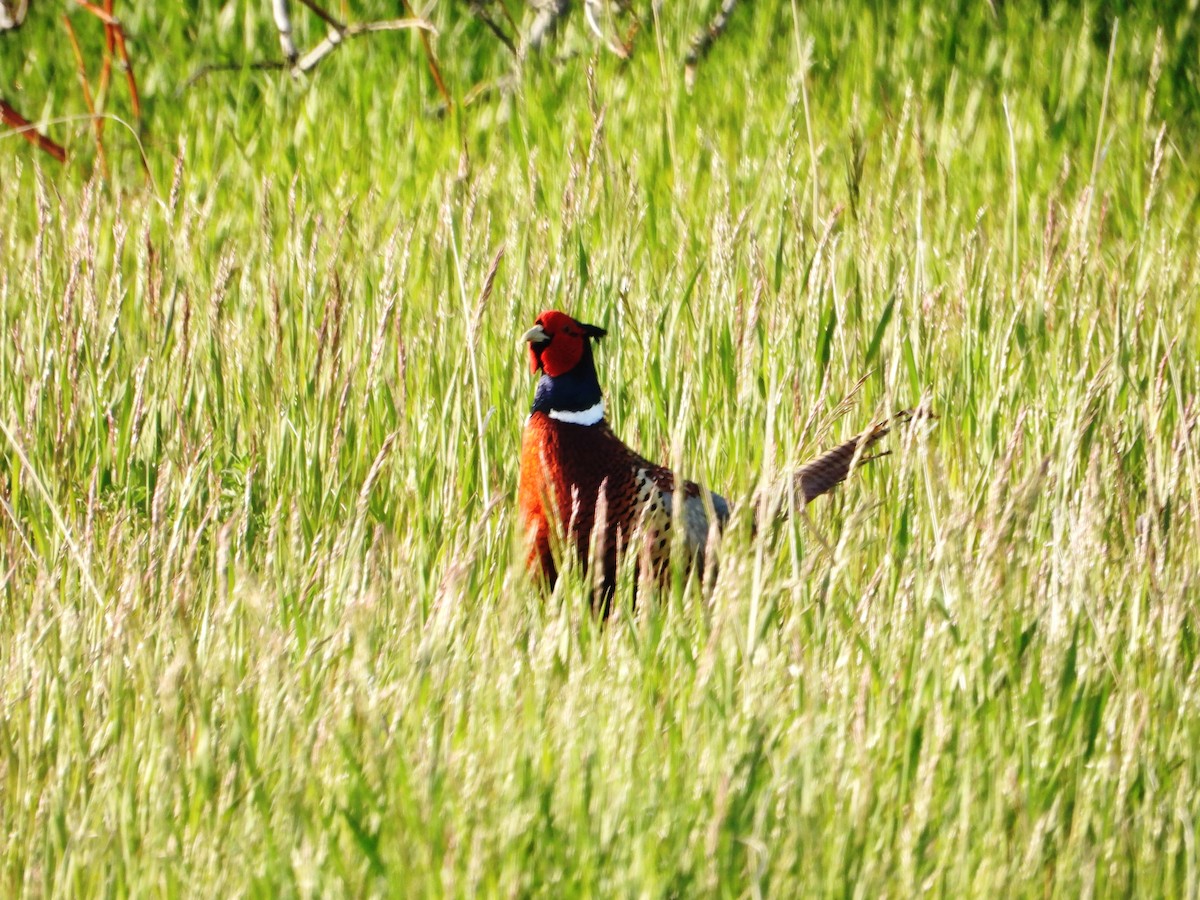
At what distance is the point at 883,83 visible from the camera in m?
4.88

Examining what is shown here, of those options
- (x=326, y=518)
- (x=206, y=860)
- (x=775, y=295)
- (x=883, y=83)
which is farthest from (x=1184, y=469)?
(x=883, y=83)

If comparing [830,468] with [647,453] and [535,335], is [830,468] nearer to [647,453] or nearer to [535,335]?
[647,453]

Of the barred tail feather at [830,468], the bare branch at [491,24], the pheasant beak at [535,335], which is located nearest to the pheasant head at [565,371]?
the pheasant beak at [535,335]

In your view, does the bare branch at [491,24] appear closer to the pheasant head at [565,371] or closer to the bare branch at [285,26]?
the bare branch at [285,26]

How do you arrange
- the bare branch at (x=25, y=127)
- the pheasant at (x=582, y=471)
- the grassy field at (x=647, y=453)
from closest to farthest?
the grassy field at (x=647, y=453), the pheasant at (x=582, y=471), the bare branch at (x=25, y=127)

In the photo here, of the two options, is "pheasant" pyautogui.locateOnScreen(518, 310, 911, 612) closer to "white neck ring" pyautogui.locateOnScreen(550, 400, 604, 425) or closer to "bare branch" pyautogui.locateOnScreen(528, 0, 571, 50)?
"white neck ring" pyautogui.locateOnScreen(550, 400, 604, 425)

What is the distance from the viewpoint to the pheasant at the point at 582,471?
9.19ft

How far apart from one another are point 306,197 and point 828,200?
4.76 ft

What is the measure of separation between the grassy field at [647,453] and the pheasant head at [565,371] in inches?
4.6

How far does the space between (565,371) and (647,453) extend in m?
0.37

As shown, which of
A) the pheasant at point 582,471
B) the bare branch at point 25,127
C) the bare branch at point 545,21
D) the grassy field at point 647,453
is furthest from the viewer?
the bare branch at point 545,21

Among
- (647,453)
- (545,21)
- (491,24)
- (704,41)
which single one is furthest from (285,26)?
(647,453)

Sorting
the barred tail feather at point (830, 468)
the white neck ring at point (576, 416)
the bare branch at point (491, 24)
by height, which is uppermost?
the bare branch at point (491, 24)

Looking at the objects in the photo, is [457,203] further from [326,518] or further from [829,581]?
[829,581]
